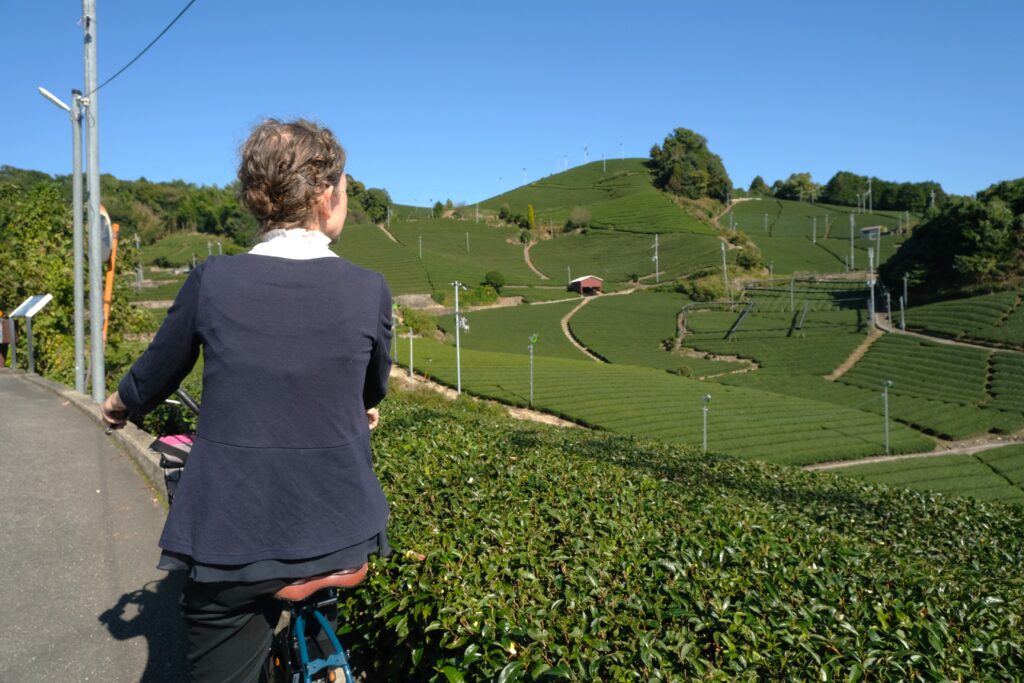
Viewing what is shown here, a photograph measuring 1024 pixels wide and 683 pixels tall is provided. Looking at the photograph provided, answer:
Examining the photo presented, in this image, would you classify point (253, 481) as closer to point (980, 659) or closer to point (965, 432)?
point (980, 659)

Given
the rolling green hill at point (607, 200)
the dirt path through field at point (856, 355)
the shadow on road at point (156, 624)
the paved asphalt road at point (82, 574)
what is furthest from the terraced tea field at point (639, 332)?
the shadow on road at point (156, 624)

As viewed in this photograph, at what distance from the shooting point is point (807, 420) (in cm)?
3525

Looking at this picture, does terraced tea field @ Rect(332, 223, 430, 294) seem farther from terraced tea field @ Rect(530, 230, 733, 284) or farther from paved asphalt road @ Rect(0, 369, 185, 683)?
paved asphalt road @ Rect(0, 369, 185, 683)

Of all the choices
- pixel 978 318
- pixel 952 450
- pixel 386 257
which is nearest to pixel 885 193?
pixel 978 318

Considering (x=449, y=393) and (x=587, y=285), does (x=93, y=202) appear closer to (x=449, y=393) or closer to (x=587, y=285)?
(x=449, y=393)

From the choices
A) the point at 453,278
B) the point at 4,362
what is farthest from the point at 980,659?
the point at 453,278

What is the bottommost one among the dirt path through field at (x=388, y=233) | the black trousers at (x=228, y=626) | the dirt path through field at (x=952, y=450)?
the dirt path through field at (x=952, y=450)

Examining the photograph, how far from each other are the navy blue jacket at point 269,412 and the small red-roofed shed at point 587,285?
72603 millimetres

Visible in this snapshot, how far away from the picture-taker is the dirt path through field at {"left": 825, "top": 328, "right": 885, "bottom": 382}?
48.0 meters

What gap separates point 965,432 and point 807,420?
24.3 ft

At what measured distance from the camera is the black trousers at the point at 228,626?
5.82ft

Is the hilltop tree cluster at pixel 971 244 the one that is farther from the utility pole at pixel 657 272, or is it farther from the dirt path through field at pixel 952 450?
the dirt path through field at pixel 952 450

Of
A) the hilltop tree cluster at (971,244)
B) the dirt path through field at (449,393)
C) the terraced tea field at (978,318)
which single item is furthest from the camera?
the hilltop tree cluster at (971,244)

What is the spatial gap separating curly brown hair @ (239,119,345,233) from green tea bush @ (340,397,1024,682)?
149cm
